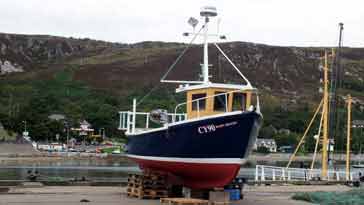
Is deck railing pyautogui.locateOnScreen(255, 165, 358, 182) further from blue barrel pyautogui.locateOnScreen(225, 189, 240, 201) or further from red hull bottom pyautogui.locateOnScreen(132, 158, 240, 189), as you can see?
red hull bottom pyautogui.locateOnScreen(132, 158, 240, 189)

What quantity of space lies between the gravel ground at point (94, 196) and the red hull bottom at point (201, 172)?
138 cm

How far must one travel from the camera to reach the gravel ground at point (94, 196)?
73.8 ft

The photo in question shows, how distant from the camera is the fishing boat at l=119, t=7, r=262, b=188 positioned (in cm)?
2164

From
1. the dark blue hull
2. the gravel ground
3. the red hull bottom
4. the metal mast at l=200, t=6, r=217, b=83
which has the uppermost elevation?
the metal mast at l=200, t=6, r=217, b=83

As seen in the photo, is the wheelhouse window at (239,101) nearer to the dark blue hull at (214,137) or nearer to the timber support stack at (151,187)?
the dark blue hull at (214,137)

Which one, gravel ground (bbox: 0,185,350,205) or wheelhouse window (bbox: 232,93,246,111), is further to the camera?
wheelhouse window (bbox: 232,93,246,111)

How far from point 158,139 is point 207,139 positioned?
356cm

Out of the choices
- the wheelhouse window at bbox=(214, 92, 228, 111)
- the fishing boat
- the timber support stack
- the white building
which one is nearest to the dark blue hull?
the fishing boat

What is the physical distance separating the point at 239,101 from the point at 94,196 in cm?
655

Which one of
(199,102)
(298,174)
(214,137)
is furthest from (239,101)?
(298,174)

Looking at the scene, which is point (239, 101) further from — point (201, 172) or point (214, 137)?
point (201, 172)

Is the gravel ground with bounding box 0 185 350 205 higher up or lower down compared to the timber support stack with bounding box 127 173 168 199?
lower down

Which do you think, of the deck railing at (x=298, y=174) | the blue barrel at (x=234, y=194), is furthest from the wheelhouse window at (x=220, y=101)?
the deck railing at (x=298, y=174)

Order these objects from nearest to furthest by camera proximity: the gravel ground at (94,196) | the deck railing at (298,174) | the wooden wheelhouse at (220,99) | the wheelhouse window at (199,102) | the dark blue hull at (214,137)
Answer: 1. the dark blue hull at (214,137)
2. the gravel ground at (94,196)
3. the wooden wheelhouse at (220,99)
4. the wheelhouse window at (199,102)
5. the deck railing at (298,174)
